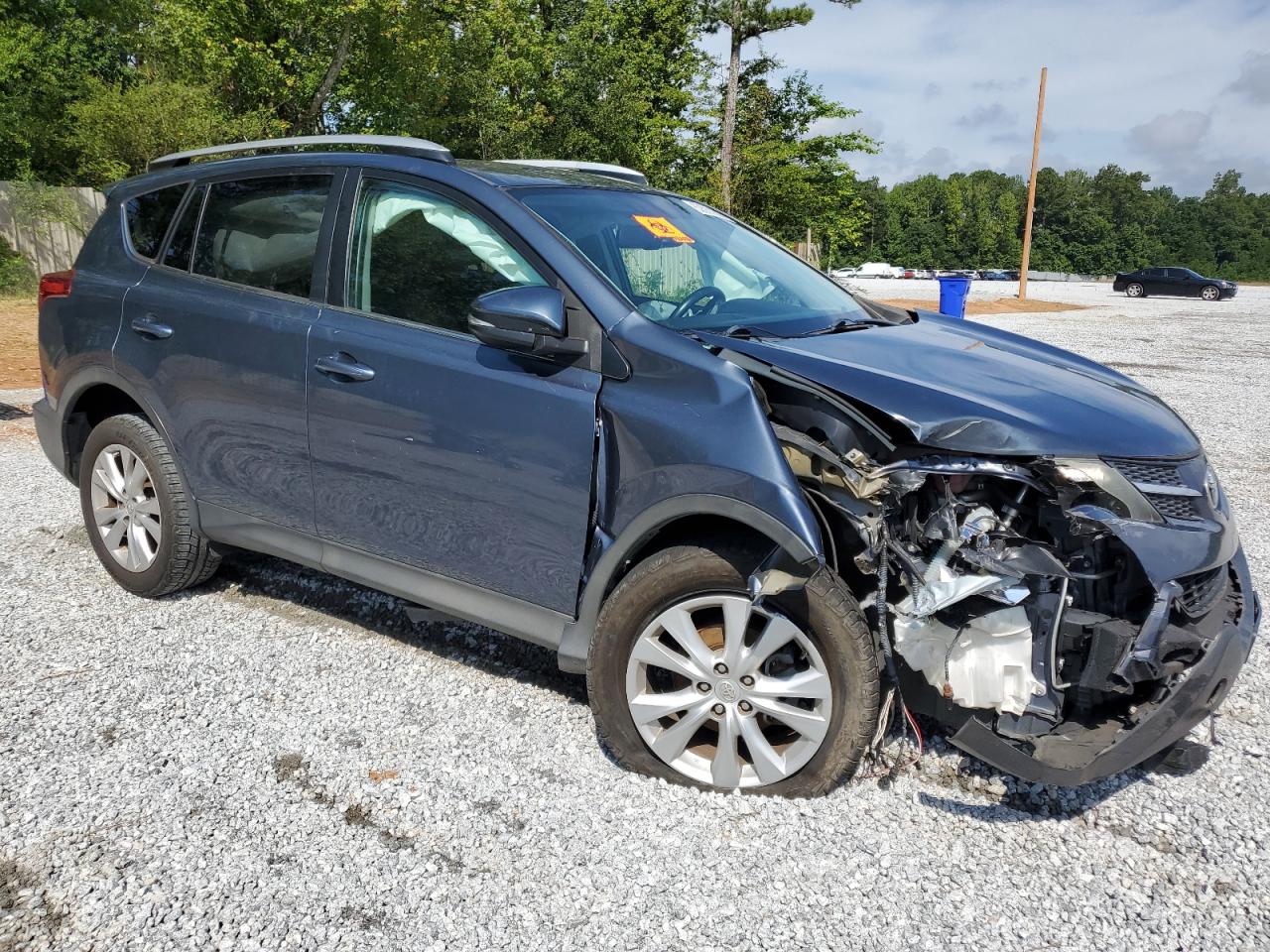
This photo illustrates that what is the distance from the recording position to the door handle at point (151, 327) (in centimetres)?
417

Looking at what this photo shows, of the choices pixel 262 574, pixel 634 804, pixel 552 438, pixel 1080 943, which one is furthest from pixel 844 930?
pixel 262 574

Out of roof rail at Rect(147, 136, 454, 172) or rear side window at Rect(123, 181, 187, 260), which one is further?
rear side window at Rect(123, 181, 187, 260)

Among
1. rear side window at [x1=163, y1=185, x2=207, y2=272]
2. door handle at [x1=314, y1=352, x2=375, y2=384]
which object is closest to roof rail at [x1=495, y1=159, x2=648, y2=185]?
door handle at [x1=314, y1=352, x2=375, y2=384]

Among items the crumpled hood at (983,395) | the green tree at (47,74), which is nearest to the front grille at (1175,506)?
the crumpled hood at (983,395)

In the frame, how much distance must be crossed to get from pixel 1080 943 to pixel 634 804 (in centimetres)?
123

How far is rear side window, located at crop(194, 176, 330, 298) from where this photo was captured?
3.85 meters

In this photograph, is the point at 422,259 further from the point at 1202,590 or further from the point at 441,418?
the point at 1202,590

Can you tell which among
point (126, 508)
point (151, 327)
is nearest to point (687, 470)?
point (151, 327)

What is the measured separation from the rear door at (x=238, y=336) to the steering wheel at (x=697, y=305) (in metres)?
1.38

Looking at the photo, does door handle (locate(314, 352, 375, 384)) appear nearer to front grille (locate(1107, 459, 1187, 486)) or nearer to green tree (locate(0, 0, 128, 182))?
front grille (locate(1107, 459, 1187, 486))

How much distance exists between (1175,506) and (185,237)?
3.87m

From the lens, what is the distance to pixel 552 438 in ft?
10.2

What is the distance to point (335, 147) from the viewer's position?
412 centimetres

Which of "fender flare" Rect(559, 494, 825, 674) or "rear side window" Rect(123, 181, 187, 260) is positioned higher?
"rear side window" Rect(123, 181, 187, 260)
